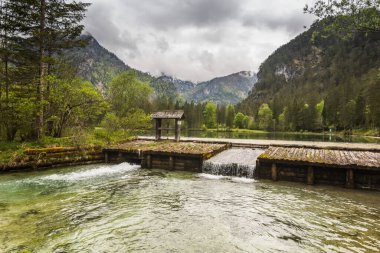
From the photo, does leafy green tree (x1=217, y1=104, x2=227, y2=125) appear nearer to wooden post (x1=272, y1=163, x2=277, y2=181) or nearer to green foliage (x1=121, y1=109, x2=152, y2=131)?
green foliage (x1=121, y1=109, x2=152, y2=131)

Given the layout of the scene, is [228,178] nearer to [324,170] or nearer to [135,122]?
[324,170]

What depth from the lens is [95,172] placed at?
1833 centimetres

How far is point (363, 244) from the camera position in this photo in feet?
24.6

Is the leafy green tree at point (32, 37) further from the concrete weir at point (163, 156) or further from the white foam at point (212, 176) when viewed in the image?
the white foam at point (212, 176)

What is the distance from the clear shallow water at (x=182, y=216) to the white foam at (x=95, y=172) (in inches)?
22.6

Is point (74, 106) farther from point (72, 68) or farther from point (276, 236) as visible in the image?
point (276, 236)

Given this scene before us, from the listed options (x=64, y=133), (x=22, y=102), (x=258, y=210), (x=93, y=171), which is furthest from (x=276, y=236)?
(x=64, y=133)

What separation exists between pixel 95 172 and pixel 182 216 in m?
10.9

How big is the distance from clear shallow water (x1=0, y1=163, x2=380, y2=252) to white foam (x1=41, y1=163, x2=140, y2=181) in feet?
1.88

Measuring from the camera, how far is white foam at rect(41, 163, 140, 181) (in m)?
16.4

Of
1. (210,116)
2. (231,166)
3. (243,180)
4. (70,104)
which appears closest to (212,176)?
(231,166)

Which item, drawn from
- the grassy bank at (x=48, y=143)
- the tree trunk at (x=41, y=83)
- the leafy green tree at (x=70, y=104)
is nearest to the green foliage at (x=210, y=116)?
the grassy bank at (x=48, y=143)

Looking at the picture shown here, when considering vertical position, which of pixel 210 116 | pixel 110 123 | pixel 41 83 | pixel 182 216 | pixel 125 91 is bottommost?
pixel 182 216

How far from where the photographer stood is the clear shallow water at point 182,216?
7.54 m
